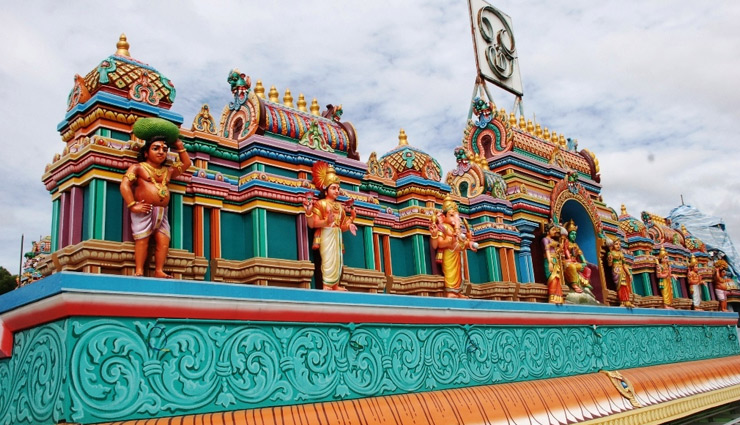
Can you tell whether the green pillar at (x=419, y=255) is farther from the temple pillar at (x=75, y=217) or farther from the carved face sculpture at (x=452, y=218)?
the temple pillar at (x=75, y=217)

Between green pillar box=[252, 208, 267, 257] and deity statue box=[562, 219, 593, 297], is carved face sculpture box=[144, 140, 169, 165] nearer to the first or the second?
green pillar box=[252, 208, 267, 257]

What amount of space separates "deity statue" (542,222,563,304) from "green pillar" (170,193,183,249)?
7.28m

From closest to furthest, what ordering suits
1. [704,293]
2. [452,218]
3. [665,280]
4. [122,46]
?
[122,46] → [452,218] → [665,280] → [704,293]

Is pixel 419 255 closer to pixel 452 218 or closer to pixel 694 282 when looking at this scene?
pixel 452 218

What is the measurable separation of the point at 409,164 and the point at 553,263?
366cm

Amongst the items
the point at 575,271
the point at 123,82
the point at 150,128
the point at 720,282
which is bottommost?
the point at 575,271

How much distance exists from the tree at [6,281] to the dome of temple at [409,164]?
18.6 meters

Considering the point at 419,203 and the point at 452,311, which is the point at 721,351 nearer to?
the point at 419,203

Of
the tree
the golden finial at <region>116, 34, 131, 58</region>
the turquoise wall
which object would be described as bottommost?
the turquoise wall

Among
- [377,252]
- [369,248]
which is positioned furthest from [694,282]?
[369,248]

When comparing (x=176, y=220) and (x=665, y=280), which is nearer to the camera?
(x=176, y=220)

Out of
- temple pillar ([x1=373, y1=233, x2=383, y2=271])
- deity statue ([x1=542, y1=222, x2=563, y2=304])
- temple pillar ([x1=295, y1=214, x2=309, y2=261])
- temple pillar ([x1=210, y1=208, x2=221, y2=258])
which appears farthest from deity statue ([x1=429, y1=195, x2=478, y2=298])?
temple pillar ([x1=210, y1=208, x2=221, y2=258])

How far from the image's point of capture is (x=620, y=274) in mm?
13977

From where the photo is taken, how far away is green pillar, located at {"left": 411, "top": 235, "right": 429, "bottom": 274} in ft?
32.8
